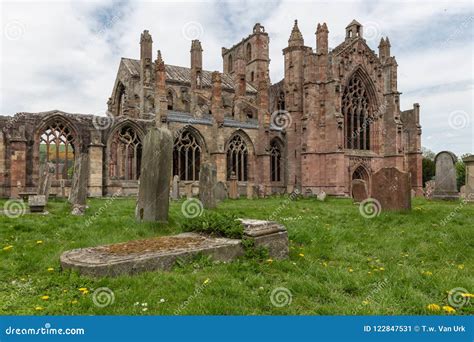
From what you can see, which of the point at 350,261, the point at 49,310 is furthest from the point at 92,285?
the point at 350,261

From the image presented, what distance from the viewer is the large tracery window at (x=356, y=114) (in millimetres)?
30844

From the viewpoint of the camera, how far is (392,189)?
10641 mm

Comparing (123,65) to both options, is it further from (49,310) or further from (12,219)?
(49,310)

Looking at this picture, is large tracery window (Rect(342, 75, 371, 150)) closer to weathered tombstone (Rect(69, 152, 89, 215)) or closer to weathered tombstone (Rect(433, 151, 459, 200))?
weathered tombstone (Rect(433, 151, 459, 200))

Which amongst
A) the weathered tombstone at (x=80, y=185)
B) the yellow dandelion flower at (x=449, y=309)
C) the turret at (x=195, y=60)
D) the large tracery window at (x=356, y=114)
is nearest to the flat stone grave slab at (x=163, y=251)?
the yellow dandelion flower at (x=449, y=309)

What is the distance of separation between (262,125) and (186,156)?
22.3ft

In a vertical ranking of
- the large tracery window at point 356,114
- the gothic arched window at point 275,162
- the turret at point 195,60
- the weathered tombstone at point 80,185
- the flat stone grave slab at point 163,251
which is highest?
the turret at point 195,60

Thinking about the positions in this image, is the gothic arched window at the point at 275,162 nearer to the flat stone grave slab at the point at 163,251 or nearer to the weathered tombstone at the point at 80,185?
the weathered tombstone at the point at 80,185

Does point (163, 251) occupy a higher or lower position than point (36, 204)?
lower

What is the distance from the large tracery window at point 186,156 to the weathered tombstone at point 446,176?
1633 cm

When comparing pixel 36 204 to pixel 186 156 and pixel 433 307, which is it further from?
pixel 186 156

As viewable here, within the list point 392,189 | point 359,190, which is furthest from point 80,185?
point 359,190

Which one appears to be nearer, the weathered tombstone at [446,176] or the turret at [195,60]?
the weathered tombstone at [446,176]

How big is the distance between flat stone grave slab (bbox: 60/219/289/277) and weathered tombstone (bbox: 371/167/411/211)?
5.88 metres
